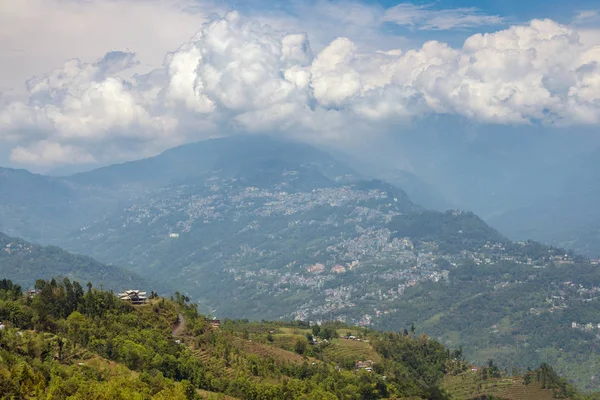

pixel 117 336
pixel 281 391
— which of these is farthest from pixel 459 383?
pixel 117 336

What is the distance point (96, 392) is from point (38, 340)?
45.6 feet

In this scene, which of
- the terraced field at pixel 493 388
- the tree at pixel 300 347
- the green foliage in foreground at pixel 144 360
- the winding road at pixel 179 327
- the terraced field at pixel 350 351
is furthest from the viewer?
the terraced field at pixel 350 351

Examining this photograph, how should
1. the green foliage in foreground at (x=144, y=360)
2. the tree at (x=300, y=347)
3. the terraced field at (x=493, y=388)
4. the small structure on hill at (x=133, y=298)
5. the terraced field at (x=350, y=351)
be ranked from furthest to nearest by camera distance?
the terraced field at (x=350, y=351) → the tree at (x=300, y=347) → the terraced field at (x=493, y=388) → the small structure on hill at (x=133, y=298) → the green foliage in foreground at (x=144, y=360)

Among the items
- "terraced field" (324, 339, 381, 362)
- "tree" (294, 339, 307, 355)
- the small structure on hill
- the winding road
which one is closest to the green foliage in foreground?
"tree" (294, 339, 307, 355)

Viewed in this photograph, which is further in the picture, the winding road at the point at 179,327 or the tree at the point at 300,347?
the tree at the point at 300,347

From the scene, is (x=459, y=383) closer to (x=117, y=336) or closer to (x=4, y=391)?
(x=117, y=336)

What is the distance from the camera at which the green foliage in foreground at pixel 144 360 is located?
5247 cm

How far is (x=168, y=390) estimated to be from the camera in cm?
5403

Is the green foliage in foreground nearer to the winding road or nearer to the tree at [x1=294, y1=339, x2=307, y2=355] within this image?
the tree at [x1=294, y1=339, x2=307, y2=355]

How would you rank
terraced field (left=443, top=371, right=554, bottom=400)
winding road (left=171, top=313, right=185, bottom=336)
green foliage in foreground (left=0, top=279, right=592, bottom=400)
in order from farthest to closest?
1. terraced field (left=443, top=371, right=554, bottom=400)
2. winding road (left=171, top=313, right=185, bottom=336)
3. green foliage in foreground (left=0, top=279, right=592, bottom=400)

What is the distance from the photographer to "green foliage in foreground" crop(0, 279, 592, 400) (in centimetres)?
5247

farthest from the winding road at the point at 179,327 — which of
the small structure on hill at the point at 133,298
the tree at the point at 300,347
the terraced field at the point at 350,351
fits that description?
the terraced field at the point at 350,351

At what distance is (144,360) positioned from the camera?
65812mm

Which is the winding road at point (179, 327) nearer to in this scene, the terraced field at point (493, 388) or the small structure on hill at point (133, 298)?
the small structure on hill at point (133, 298)
